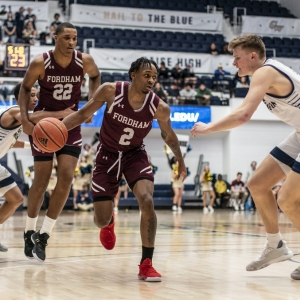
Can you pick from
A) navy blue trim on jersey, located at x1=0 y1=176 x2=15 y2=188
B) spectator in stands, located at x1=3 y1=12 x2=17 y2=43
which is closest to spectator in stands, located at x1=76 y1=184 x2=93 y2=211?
spectator in stands, located at x1=3 y1=12 x2=17 y2=43

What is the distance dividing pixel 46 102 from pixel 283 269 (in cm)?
286

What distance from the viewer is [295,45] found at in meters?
24.1

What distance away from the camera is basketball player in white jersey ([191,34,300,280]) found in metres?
4.81

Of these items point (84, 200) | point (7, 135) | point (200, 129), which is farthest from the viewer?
point (84, 200)

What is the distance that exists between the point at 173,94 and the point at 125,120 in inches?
590

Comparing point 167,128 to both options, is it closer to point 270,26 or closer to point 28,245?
point 28,245

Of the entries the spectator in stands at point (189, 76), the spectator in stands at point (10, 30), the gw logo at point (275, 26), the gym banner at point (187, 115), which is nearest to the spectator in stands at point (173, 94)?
the gym banner at point (187, 115)

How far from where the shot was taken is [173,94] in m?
20.4

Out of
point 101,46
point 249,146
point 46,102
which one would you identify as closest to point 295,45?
point 249,146

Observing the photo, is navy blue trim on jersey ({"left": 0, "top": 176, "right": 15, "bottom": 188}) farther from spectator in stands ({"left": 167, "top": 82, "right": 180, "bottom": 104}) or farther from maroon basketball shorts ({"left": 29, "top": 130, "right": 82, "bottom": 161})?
spectator in stands ({"left": 167, "top": 82, "right": 180, "bottom": 104})

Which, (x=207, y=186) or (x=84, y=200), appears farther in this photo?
(x=207, y=186)

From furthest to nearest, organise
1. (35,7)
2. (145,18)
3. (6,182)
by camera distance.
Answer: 1. (145,18)
2. (35,7)
3. (6,182)

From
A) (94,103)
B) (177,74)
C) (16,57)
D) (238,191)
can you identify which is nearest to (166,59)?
(177,74)

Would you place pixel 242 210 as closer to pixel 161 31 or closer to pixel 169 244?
pixel 161 31
